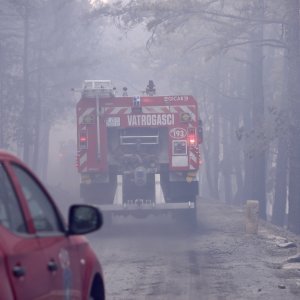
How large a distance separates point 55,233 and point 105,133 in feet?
49.6

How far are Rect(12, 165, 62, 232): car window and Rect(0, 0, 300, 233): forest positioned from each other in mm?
22774

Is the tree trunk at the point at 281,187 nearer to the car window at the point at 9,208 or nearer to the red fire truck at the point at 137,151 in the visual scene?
the red fire truck at the point at 137,151

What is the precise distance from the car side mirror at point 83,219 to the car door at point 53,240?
0.35 feet

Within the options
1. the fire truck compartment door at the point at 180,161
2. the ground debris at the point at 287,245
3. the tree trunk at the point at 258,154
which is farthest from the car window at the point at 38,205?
the tree trunk at the point at 258,154

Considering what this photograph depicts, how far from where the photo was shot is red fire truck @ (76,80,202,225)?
21.0 m

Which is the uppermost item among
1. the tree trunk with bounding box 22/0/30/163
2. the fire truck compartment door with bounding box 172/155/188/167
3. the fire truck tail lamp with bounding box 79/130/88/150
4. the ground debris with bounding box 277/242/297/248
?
the tree trunk with bounding box 22/0/30/163

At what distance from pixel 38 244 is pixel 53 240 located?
1.34 ft

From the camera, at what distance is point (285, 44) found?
30.3 meters

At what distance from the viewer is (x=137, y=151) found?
69.8 feet

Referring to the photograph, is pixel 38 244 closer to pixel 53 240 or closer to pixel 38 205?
pixel 53 240

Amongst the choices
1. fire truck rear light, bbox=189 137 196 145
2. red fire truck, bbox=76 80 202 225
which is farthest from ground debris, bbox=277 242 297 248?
fire truck rear light, bbox=189 137 196 145

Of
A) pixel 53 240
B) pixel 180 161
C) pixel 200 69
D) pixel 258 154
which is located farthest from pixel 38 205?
pixel 200 69

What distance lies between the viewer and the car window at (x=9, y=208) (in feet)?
17.5

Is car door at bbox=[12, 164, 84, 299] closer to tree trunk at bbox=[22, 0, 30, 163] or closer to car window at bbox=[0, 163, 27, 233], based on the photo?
car window at bbox=[0, 163, 27, 233]
